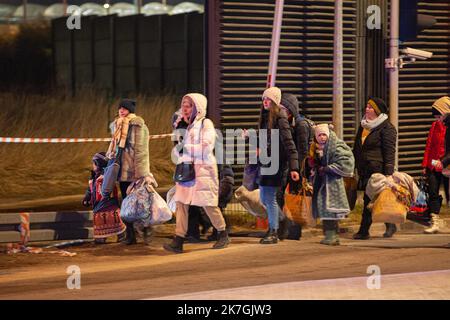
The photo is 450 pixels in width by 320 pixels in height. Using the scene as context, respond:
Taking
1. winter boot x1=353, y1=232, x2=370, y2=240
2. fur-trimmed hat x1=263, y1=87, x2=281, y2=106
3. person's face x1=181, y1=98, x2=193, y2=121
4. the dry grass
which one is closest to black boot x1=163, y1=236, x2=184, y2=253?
person's face x1=181, y1=98, x2=193, y2=121

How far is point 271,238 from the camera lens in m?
14.8

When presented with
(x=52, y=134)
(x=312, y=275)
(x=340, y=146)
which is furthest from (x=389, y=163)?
(x=52, y=134)

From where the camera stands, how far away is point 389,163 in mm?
15188

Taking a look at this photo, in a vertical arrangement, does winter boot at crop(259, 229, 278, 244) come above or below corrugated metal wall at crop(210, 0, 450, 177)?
below

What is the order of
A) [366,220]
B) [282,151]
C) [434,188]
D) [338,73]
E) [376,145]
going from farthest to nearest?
1. [338,73]
2. [434,188]
3. [366,220]
4. [376,145]
5. [282,151]

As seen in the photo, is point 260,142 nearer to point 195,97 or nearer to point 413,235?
point 195,97

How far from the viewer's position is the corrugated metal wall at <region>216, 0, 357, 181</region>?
18812mm

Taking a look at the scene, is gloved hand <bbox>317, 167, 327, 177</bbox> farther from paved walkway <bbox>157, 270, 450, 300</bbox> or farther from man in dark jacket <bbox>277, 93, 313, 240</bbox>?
paved walkway <bbox>157, 270, 450, 300</bbox>

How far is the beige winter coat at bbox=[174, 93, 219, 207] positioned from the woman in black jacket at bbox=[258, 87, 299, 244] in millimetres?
758

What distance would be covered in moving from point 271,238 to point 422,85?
24.1 feet
